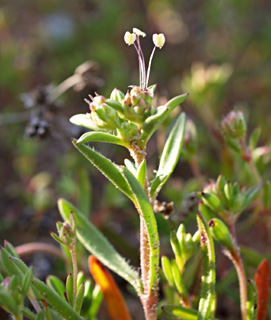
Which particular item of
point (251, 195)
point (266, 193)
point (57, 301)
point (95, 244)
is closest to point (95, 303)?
point (95, 244)

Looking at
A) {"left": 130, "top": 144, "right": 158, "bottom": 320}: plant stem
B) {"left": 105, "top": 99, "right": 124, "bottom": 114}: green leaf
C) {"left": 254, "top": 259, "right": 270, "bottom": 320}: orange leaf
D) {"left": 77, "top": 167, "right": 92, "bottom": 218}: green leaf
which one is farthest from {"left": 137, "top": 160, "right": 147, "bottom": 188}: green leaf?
{"left": 77, "top": 167, "right": 92, "bottom": 218}: green leaf

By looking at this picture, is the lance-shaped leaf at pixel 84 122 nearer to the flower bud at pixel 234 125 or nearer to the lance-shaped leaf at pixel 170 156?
the lance-shaped leaf at pixel 170 156

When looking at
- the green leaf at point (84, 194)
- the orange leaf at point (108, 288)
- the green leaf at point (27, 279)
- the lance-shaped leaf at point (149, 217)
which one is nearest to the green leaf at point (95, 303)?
the orange leaf at point (108, 288)

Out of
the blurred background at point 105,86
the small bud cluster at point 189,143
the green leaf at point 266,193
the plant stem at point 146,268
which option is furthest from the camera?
the blurred background at point 105,86

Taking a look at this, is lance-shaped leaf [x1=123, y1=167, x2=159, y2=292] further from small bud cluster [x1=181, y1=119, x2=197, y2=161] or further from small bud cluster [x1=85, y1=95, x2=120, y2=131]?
small bud cluster [x1=181, y1=119, x2=197, y2=161]

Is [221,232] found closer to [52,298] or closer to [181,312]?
[181,312]

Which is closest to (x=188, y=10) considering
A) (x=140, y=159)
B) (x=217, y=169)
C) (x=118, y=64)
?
(x=118, y=64)
